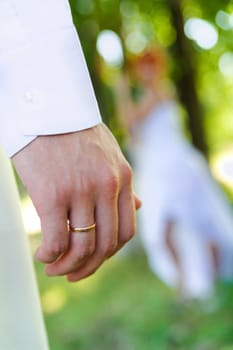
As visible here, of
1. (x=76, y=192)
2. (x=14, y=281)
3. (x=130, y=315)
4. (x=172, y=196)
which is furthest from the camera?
(x=172, y=196)

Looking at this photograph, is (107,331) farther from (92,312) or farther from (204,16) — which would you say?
(204,16)

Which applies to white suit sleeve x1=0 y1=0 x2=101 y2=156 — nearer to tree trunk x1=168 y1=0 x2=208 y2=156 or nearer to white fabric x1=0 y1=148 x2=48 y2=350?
white fabric x1=0 y1=148 x2=48 y2=350

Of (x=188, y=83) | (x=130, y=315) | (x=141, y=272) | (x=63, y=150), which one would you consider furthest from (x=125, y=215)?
(x=188, y=83)

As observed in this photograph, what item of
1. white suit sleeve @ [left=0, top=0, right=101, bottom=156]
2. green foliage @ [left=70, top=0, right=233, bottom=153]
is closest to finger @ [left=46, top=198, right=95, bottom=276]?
white suit sleeve @ [left=0, top=0, right=101, bottom=156]

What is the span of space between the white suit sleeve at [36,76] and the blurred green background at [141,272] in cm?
196

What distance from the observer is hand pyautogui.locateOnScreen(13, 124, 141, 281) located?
3.45 ft

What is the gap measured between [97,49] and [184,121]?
3017mm

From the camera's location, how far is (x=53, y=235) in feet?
3.50

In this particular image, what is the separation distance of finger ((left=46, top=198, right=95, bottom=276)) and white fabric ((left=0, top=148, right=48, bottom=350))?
79mm

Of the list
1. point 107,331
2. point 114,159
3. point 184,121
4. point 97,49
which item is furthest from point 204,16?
point 184,121

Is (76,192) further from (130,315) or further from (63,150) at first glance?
(130,315)

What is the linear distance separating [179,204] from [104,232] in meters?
4.28

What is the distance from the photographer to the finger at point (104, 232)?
1.09 m

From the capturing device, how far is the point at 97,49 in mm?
4469
